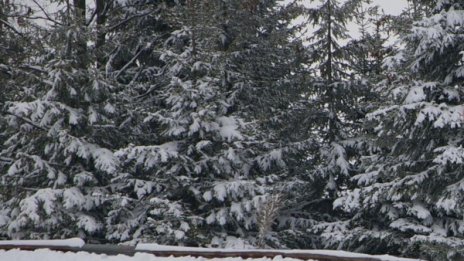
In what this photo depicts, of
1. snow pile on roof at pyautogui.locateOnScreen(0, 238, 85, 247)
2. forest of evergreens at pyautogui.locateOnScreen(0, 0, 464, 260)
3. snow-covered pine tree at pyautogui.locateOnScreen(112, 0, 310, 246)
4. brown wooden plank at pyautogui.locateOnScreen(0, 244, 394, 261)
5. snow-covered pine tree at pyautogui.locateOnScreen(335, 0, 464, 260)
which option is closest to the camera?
brown wooden plank at pyautogui.locateOnScreen(0, 244, 394, 261)

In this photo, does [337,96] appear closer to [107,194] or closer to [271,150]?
[271,150]

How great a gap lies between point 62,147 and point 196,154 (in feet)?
10.8

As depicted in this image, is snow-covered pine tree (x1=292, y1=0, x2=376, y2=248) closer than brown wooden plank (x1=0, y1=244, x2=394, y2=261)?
No

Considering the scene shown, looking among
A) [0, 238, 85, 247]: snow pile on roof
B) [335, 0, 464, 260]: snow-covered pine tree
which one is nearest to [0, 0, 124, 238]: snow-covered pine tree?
[0, 238, 85, 247]: snow pile on roof

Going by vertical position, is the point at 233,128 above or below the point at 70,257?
above

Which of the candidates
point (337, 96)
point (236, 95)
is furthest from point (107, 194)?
point (337, 96)

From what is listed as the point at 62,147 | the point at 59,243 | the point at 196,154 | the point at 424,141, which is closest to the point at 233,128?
the point at 196,154

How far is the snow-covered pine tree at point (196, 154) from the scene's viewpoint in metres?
13.5

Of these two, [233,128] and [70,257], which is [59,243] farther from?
[233,128]

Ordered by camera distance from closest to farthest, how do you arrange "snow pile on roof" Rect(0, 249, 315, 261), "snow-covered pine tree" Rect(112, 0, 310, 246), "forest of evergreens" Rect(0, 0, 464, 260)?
"snow pile on roof" Rect(0, 249, 315, 261) < "forest of evergreens" Rect(0, 0, 464, 260) < "snow-covered pine tree" Rect(112, 0, 310, 246)

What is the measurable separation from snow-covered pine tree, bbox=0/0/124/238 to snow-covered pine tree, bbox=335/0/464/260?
19.9ft

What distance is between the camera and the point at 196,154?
1445 centimetres

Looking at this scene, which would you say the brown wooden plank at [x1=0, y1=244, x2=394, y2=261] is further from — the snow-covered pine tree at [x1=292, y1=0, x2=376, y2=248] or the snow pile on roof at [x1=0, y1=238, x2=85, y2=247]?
the snow-covered pine tree at [x1=292, y1=0, x2=376, y2=248]

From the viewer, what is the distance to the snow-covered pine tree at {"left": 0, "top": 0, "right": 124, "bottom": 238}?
516 inches
